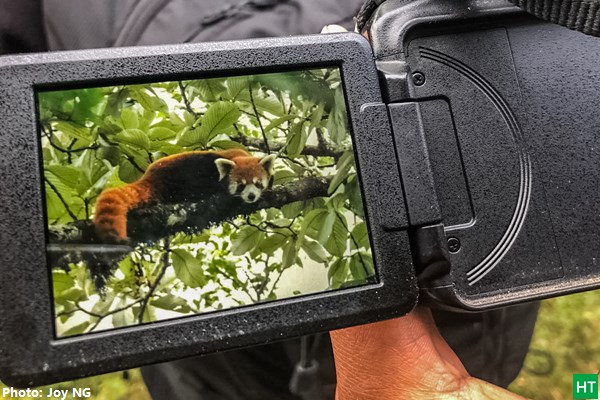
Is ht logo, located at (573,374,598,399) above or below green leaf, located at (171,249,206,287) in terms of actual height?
below

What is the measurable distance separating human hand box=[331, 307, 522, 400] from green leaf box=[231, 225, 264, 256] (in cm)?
17

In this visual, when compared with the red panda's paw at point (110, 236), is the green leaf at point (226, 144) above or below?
above

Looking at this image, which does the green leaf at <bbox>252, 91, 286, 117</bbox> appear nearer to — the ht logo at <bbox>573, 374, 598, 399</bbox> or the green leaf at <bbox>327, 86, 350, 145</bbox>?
the green leaf at <bbox>327, 86, 350, 145</bbox>

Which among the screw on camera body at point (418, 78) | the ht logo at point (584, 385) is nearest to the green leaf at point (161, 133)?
the screw on camera body at point (418, 78)

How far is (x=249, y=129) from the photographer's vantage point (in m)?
0.46

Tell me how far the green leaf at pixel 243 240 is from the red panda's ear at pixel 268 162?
5cm

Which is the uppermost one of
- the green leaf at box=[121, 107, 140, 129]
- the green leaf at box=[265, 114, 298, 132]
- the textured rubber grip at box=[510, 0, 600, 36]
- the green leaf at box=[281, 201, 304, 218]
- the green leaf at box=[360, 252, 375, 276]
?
the textured rubber grip at box=[510, 0, 600, 36]

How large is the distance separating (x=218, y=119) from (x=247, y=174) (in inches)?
2.0

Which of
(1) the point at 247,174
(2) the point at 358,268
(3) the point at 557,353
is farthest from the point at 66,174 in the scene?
(3) the point at 557,353

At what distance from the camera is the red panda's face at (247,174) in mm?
444

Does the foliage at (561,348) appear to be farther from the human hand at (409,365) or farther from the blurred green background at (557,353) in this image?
the human hand at (409,365)

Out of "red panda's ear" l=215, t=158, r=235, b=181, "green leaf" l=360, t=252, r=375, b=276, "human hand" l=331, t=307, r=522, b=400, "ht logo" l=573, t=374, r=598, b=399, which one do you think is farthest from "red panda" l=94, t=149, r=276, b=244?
"ht logo" l=573, t=374, r=598, b=399

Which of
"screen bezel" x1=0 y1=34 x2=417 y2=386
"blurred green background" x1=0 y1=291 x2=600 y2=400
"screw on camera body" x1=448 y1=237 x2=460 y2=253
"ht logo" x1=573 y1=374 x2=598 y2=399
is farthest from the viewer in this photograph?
"blurred green background" x1=0 y1=291 x2=600 y2=400

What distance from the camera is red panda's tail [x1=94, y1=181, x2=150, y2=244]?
424mm
